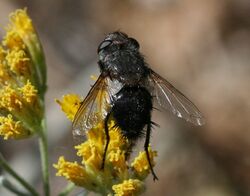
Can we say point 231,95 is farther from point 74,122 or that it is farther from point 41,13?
point 74,122

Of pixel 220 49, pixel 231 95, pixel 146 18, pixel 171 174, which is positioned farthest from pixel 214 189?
pixel 146 18

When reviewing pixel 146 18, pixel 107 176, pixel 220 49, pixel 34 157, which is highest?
pixel 146 18

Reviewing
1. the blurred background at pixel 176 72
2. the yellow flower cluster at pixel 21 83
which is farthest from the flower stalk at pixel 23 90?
the blurred background at pixel 176 72

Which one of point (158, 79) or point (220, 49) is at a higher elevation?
point (220, 49)

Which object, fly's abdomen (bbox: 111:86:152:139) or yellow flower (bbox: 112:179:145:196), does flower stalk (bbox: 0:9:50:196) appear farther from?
fly's abdomen (bbox: 111:86:152:139)

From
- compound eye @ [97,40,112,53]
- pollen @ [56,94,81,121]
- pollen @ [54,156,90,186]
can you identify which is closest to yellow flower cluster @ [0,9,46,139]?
pollen @ [56,94,81,121]

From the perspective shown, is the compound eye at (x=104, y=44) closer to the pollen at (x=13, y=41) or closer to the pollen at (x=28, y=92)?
the pollen at (x=28, y=92)
